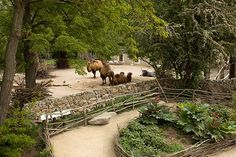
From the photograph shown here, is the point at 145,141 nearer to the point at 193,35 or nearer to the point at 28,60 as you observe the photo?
the point at 28,60

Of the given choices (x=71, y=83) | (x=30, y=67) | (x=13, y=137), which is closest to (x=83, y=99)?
(x=30, y=67)

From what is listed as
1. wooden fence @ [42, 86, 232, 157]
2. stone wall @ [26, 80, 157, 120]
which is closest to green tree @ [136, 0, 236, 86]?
wooden fence @ [42, 86, 232, 157]

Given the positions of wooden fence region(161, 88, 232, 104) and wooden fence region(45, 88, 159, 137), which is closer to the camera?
wooden fence region(45, 88, 159, 137)

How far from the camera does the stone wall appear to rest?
1336 centimetres

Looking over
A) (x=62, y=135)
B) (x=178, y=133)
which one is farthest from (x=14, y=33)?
(x=178, y=133)

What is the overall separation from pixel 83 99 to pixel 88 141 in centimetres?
341

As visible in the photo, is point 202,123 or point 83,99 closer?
point 202,123

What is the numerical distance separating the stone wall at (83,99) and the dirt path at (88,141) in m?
1.10

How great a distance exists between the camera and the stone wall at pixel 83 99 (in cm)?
1336

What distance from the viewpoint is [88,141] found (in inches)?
474

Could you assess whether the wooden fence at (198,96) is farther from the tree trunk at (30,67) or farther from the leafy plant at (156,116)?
the tree trunk at (30,67)

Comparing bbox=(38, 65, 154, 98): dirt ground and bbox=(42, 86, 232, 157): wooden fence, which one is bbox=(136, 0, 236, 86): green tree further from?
bbox=(38, 65, 154, 98): dirt ground

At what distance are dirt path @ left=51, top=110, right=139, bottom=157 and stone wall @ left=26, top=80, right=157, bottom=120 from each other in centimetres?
110

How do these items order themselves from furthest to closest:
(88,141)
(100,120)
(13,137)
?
1. (100,120)
2. (88,141)
3. (13,137)
